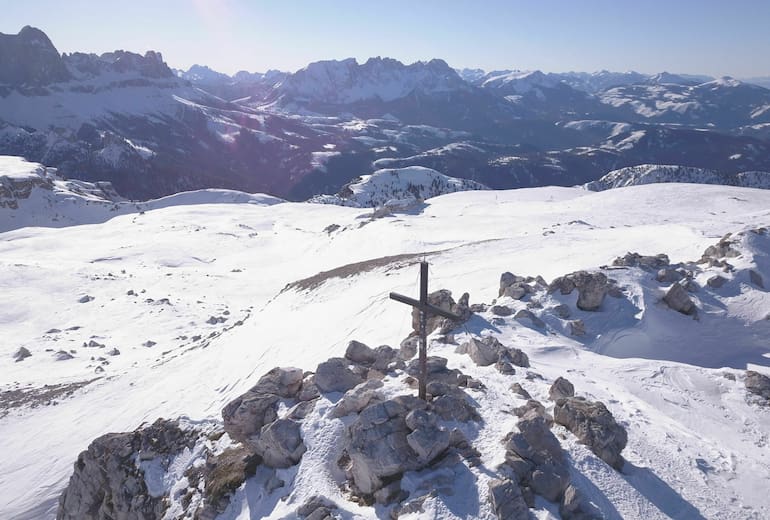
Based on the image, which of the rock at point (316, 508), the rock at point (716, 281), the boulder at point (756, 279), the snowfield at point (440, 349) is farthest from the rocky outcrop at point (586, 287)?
the rock at point (316, 508)

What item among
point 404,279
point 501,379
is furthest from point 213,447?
point 404,279

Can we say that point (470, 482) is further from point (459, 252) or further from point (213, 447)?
point (459, 252)

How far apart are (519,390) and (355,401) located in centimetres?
443

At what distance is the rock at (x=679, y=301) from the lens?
1941 centimetres

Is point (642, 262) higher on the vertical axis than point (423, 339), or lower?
lower

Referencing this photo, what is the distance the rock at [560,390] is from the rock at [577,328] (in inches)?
245

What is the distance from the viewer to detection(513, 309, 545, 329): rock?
1844 cm

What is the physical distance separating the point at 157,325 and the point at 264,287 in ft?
42.0

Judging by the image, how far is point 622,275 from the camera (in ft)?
70.3

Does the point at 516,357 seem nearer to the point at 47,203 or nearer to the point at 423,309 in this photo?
the point at 423,309

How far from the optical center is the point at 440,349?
53.7ft

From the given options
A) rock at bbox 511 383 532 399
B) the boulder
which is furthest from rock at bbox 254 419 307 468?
the boulder

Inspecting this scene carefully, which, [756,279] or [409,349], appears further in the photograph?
[756,279]

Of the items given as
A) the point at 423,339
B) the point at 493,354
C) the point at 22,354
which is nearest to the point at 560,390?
the point at 493,354
